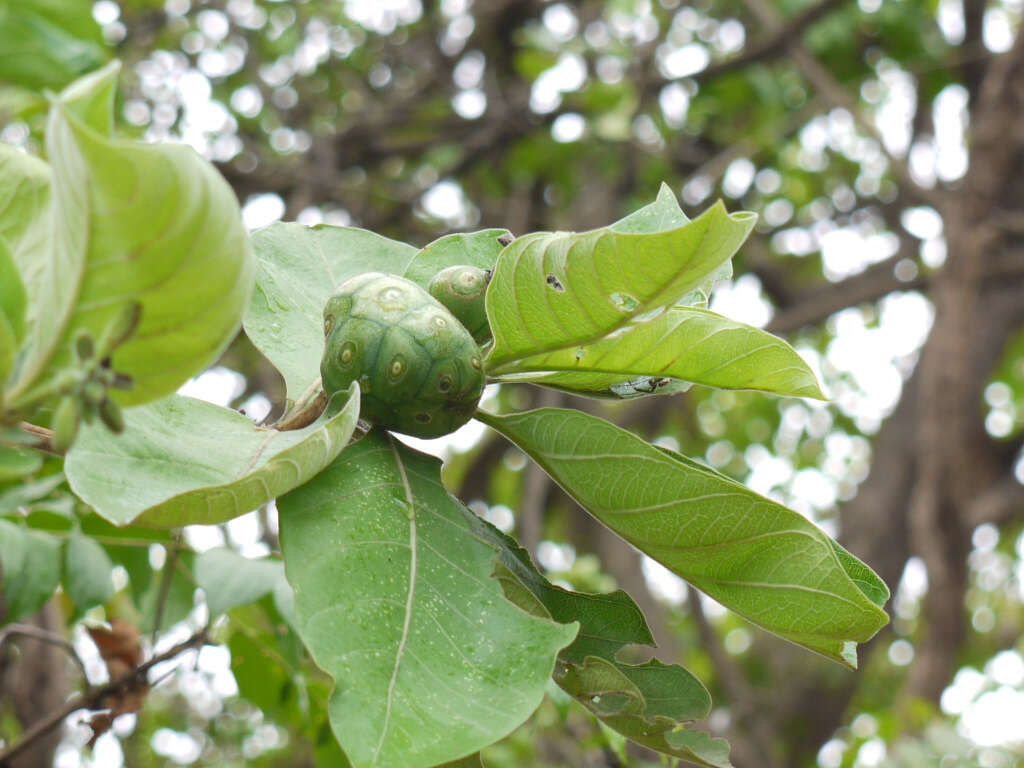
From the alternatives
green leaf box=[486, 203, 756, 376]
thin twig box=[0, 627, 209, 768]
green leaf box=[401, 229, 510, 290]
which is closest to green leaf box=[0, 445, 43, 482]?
thin twig box=[0, 627, 209, 768]

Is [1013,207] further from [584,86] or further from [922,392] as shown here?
[584,86]

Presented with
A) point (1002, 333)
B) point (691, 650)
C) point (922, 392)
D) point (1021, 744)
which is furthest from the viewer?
point (691, 650)

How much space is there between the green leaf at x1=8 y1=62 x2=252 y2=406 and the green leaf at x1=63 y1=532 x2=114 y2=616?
887mm

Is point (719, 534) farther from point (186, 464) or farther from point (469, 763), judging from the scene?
point (186, 464)

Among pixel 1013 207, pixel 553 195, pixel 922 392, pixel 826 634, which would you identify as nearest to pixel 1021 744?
pixel 922 392

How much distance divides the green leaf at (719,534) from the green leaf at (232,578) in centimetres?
55

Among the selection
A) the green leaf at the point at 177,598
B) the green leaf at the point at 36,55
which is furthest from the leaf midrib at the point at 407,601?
the green leaf at the point at 36,55

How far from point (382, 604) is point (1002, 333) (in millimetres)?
4323

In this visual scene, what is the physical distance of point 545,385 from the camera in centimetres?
86

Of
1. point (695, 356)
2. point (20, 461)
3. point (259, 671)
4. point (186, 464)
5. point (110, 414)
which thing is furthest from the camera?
point (259, 671)

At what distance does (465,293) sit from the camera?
0.84m

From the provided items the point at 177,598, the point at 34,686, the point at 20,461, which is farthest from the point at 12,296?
the point at 34,686

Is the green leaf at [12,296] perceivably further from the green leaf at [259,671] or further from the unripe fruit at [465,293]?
the green leaf at [259,671]

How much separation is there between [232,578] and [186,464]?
0.63 m
